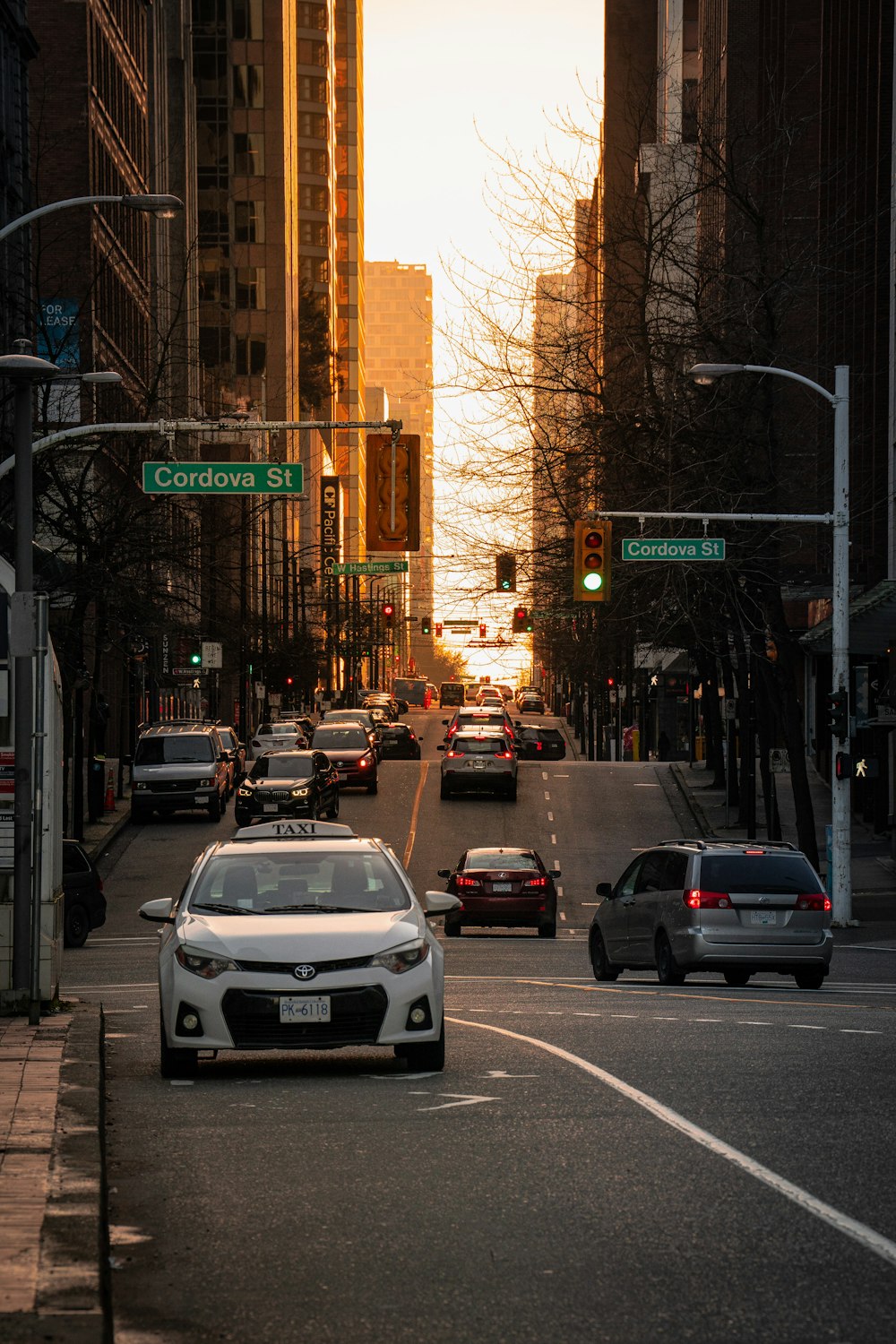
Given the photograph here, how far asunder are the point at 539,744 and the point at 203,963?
6836 centimetres

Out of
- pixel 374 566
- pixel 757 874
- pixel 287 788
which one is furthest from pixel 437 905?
pixel 374 566

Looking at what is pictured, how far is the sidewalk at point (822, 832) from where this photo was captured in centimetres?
3381

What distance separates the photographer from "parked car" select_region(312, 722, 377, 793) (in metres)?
54.2

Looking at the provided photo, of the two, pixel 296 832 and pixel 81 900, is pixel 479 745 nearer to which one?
pixel 81 900

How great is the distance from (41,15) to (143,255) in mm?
15003

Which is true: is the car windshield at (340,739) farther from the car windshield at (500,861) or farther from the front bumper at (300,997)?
the front bumper at (300,997)

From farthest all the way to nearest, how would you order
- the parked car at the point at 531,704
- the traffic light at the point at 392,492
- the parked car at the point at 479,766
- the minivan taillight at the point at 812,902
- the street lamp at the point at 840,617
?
1. the parked car at the point at 531,704
2. the parked car at the point at 479,766
3. the street lamp at the point at 840,617
4. the traffic light at the point at 392,492
5. the minivan taillight at the point at 812,902

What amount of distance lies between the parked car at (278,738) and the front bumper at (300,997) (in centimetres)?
4721

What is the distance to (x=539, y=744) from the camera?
79.8 m

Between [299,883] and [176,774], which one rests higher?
[299,883]

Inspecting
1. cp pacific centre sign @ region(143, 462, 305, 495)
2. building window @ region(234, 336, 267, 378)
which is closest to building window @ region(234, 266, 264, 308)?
building window @ region(234, 336, 267, 378)

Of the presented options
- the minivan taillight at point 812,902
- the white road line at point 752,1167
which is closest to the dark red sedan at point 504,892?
the minivan taillight at point 812,902

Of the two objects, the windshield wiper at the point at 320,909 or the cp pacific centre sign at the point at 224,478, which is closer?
the windshield wiper at the point at 320,909

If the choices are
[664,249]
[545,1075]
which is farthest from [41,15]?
[545,1075]
